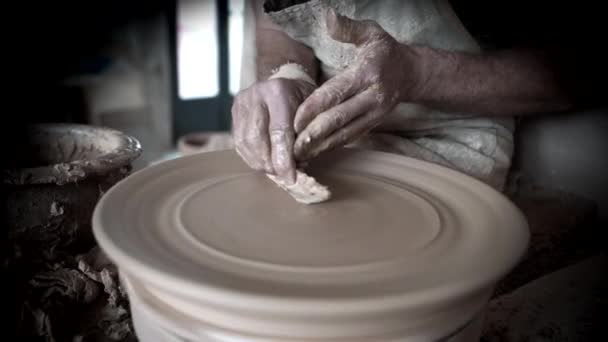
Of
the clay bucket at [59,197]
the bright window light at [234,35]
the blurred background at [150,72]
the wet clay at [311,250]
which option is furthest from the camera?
the bright window light at [234,35]

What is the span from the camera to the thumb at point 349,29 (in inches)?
39.0

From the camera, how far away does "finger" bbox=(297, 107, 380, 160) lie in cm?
108

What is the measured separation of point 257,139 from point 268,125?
4cm

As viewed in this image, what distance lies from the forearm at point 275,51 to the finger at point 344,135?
51 centimetres

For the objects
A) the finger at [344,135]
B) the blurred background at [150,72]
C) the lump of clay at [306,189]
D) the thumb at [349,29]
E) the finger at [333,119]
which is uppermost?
the thumb at [349,29]

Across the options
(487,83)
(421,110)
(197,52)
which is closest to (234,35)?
(197,52)

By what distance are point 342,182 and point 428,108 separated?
60 cm

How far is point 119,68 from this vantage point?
14.4ft

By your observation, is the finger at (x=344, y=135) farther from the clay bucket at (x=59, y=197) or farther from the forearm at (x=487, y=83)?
the clay bucket at (x=59, y=197)

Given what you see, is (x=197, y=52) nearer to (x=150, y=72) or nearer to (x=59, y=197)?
(x=150, y=72)

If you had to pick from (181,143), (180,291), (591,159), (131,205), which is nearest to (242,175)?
(131,205)

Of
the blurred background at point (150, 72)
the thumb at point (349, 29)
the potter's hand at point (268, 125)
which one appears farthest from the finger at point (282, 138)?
the blurred background at point (150, 72)

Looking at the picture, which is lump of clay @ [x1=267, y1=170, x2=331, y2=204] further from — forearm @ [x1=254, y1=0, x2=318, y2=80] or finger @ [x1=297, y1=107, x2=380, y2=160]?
forearm @ [x1=254, y1=0, x2=318, y2=80]

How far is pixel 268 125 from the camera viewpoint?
1074 mm
